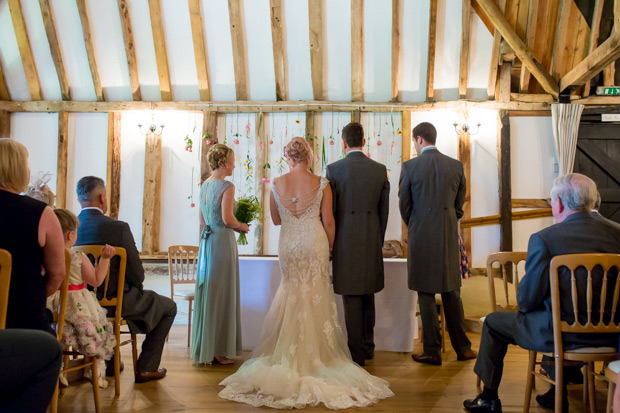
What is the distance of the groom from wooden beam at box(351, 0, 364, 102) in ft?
13.6

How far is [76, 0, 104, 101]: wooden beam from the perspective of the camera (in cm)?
781

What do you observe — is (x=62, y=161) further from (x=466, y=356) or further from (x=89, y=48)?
(x=466, y=356)

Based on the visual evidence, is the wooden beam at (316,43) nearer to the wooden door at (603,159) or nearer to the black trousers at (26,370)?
the wooden door at (603,159)

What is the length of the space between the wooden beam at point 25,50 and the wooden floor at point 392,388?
17.8ft

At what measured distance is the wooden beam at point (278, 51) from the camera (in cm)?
774

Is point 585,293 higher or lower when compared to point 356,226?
lower

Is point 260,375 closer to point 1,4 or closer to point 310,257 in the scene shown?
point 310,257

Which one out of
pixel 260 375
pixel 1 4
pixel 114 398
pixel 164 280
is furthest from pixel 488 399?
pixel 1 4

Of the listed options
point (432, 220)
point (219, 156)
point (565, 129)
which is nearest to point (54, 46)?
point (219, 156)

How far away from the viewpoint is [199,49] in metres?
8.02

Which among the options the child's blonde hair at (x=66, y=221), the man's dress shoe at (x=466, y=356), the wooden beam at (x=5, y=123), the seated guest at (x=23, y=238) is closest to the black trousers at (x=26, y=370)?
the seated guest at (x=23, y=238)

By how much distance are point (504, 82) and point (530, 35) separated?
0.76 m

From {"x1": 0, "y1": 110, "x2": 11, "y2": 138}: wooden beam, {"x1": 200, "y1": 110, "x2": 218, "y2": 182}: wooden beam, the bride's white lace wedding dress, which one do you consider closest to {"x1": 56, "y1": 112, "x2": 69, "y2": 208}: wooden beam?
{"x1": 0, "y1": 110, "x2": 11, "y2": 138}: wooden beam

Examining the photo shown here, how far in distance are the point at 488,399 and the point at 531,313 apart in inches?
23.7
